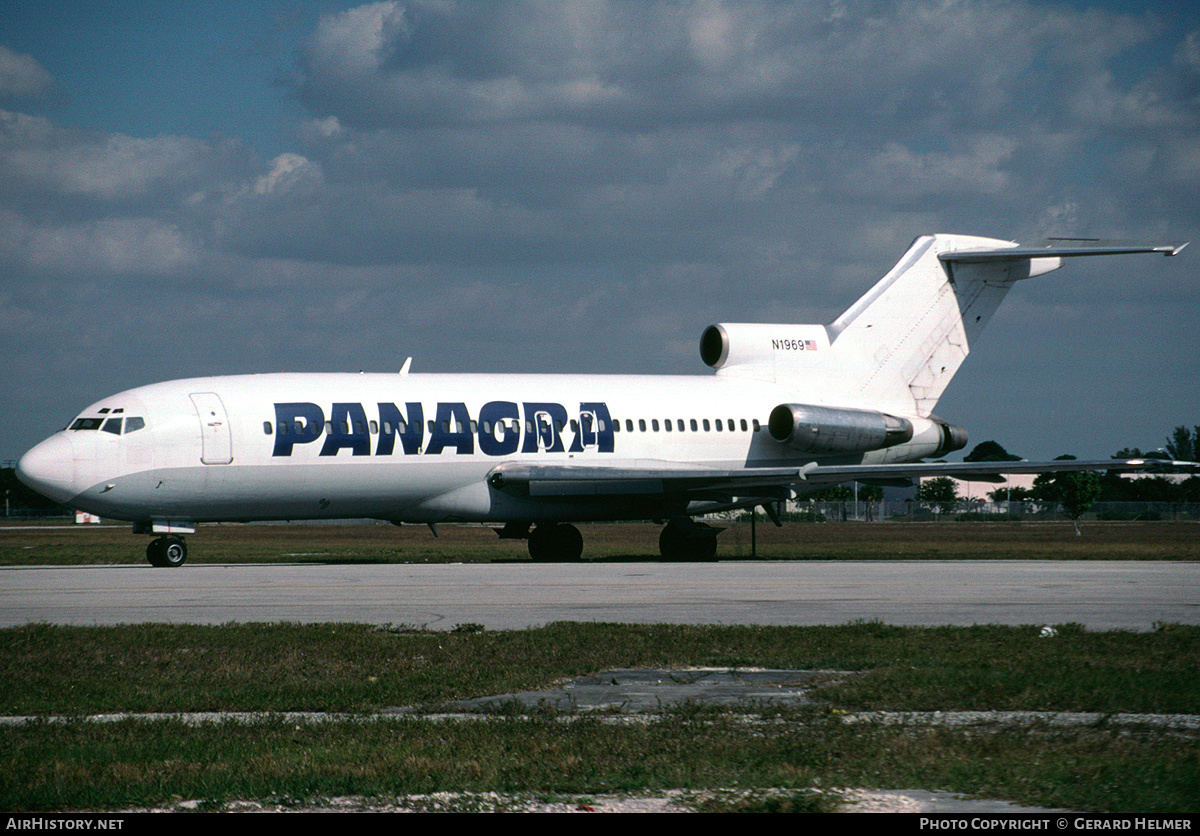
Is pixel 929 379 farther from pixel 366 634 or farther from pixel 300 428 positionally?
pixel 366 634

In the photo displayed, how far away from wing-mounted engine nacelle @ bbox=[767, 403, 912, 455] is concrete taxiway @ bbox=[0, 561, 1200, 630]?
275 inches

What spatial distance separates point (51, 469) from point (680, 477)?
14.8m

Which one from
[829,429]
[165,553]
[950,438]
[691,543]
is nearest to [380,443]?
[165,553]

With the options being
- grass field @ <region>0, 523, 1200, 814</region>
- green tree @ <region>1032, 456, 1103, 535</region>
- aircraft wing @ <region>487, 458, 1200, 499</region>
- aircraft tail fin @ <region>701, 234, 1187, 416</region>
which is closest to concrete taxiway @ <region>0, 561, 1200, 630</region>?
grass field @ <region>0, 523, 1200, 814</region>

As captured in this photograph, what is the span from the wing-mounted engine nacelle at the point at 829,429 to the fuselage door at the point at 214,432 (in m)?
15.4

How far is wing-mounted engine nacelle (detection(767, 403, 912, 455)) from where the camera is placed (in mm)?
36719

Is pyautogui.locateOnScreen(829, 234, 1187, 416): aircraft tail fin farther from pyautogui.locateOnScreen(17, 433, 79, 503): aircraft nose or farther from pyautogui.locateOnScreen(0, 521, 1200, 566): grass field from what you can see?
pyautogui.locateOnScreen(17, 433, 79, 503): aircraft nose

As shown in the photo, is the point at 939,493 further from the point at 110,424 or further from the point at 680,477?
the point at 110,424

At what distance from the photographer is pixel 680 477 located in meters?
33.6

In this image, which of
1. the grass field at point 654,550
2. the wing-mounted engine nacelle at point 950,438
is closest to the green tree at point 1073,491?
the grass field at point 654,550

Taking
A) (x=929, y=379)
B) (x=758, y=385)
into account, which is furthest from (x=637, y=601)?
(x=929, y=379)

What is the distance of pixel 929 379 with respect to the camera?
4012cm

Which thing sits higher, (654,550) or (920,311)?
(920,311)

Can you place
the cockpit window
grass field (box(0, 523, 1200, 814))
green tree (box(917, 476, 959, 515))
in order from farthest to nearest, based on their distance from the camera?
green tree (box(917, 476, 959, 515))
the cockpit window
grass field (box(0, 523, 1200, 814))
